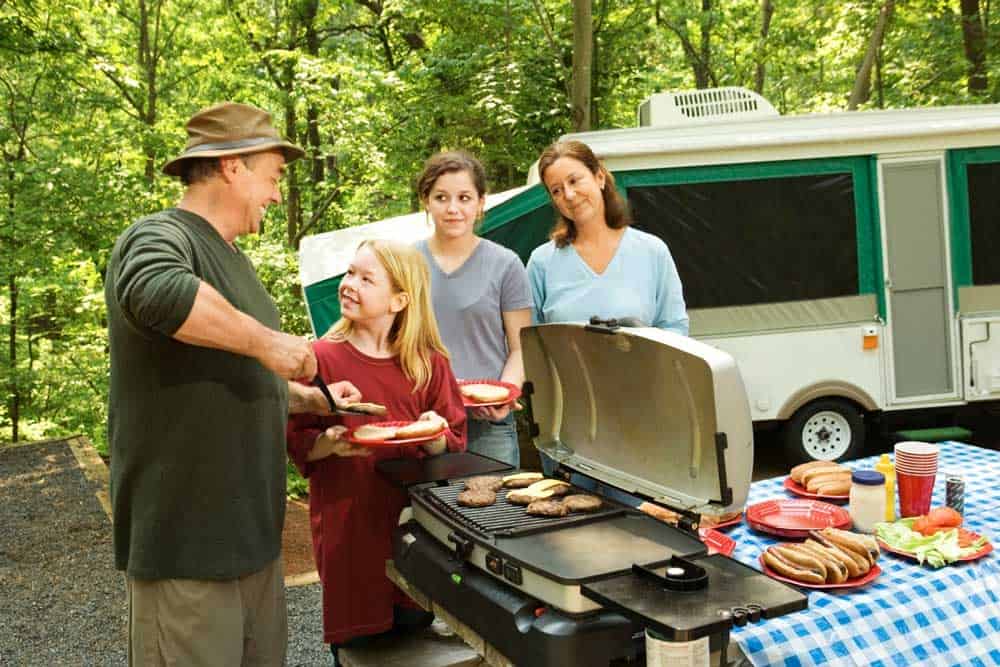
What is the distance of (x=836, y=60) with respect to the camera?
51.1 ft

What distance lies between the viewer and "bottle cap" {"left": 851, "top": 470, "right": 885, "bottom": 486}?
99.7 inches

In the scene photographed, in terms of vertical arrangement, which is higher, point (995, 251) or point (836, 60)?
point (836, 60)

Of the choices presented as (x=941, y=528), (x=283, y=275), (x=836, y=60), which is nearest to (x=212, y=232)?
(x=941, y=528)

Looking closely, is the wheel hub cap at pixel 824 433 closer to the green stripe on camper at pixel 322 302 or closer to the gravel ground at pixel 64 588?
the green stripe on camper at pixel 322 302

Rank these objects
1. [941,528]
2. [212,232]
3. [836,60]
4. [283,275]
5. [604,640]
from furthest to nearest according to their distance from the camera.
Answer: [836,60] < [283,275] < [941,528] < [212,232] < [604,640]

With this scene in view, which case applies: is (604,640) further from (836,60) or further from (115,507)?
(836,60)

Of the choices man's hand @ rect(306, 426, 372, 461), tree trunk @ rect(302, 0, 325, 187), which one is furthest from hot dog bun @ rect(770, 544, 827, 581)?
tree trunk @ rect(302, 0, 325, 187)

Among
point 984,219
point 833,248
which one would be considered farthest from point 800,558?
point 984,219

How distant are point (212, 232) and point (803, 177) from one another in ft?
18.4

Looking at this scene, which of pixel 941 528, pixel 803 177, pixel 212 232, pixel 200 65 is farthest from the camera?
pixel 200 65

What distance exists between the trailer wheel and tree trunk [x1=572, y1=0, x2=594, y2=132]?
3.81 metres

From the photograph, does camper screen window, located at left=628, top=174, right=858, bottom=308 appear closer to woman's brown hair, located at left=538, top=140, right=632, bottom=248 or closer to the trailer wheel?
the trailer wheel

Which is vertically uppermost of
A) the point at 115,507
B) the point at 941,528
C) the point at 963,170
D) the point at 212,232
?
the point at 963,170

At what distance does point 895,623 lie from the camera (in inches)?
83.4
